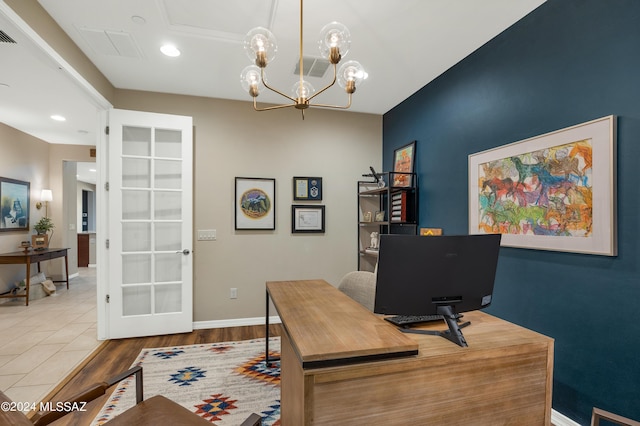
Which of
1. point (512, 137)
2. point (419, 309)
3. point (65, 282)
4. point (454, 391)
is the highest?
point (512, 137)

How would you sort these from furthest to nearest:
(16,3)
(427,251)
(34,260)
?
(34,260)
(16,3)
(427,251)

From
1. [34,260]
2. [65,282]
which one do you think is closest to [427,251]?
[34,260]

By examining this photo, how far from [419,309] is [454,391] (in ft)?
1.04

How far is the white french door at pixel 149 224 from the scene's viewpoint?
10.7ft

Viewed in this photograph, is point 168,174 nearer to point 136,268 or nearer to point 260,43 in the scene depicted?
point 136,268

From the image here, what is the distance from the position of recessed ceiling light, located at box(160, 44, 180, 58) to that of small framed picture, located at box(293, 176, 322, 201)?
1.82m

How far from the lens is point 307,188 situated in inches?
157

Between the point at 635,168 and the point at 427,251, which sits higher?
the point at 635,168

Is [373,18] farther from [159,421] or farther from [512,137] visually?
[159,421]

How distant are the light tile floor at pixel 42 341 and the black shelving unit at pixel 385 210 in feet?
10.2

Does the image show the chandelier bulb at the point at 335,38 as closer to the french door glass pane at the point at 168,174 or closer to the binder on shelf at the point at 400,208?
the binder on shelf at the point at 400,208

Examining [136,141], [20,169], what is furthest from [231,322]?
[20,169]

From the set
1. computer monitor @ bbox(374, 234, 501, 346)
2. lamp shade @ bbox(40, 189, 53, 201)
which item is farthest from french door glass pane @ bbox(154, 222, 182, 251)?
lamp shade @ bbox(40, 189, 53, 201)

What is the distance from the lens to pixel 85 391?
1162mm
